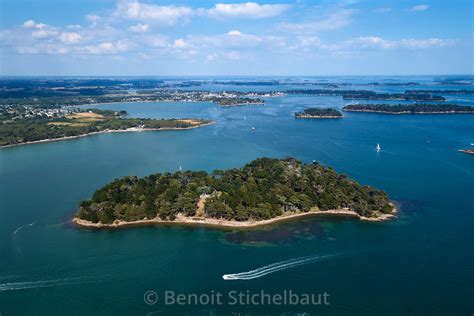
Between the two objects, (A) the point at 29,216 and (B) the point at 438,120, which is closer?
(A) the point at 29,216

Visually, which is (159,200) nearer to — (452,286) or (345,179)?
(345,179)

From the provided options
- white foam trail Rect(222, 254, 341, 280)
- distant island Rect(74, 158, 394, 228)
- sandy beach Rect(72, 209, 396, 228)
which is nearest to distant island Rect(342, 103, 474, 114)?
distant island Rect(74, 158, 394, 228)

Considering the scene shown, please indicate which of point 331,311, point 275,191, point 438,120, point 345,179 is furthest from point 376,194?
point 438,120

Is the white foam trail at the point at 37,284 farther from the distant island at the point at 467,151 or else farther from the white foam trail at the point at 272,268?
the distant island at the point at 467,151

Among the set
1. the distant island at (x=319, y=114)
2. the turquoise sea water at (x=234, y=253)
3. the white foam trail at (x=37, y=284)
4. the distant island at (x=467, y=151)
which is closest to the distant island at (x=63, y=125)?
the turquoise sea water at (x=234, y=253)

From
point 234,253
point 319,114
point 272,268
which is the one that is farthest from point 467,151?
point 234,253

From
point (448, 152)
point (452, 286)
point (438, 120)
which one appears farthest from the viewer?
point (438, 120)

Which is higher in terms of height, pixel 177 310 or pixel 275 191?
pixel 275 191

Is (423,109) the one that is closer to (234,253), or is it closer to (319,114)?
(319,114)
